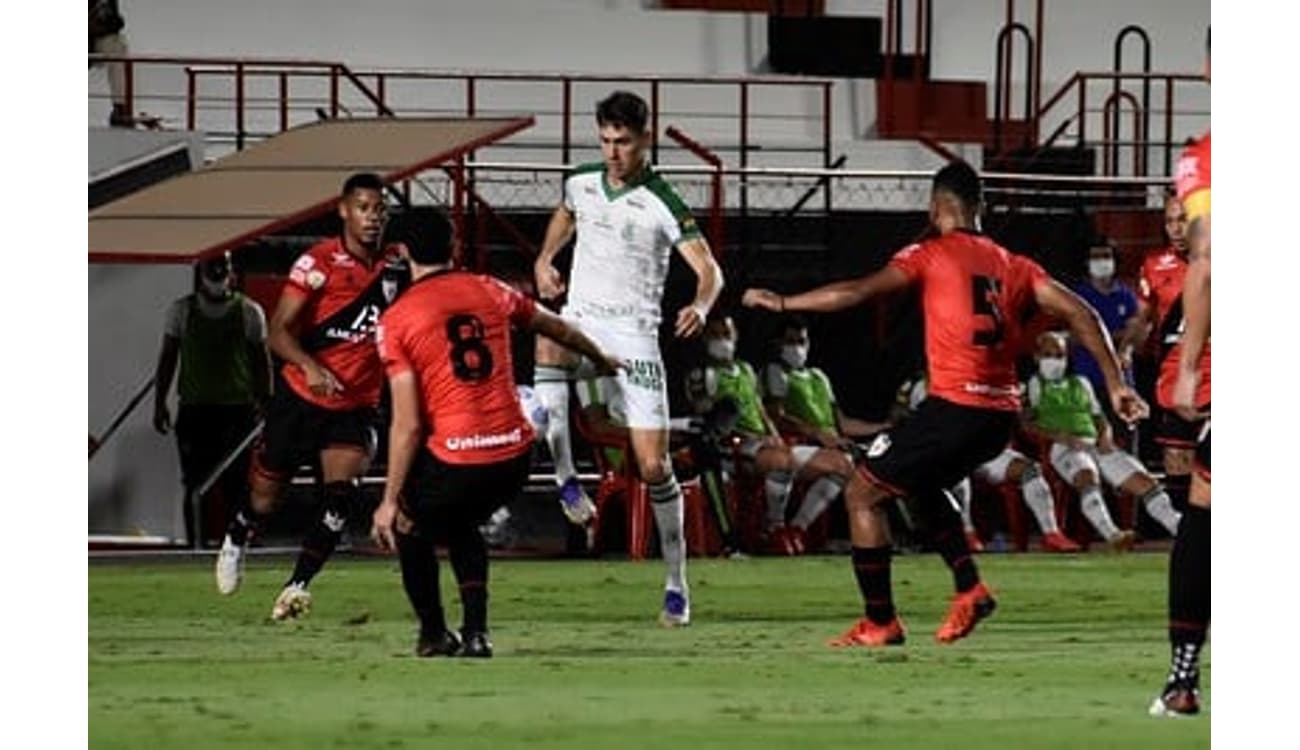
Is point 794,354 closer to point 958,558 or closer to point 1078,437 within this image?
point 1078,437

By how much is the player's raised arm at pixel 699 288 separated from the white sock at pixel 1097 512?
720 centimetres

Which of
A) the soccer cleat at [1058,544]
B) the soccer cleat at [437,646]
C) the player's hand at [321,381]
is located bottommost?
the soccer cleat at [1058,544]

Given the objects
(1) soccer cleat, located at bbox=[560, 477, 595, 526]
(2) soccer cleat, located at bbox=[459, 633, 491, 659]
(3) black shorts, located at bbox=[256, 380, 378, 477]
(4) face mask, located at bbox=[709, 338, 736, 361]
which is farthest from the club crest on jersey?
(4) face mask, located at bbox=[709, 338, 736, 361]

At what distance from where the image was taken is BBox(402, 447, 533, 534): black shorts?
39.5 ft

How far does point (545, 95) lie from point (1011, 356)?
14.1 meters

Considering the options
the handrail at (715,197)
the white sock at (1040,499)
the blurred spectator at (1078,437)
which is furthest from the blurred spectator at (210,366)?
the blurred spectator at (1078,437)

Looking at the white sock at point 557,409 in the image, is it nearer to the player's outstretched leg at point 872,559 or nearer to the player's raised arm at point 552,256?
the player's raised arm at point 552,256

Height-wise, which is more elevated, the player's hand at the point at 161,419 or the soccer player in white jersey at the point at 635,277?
the soccer player in white jersey at the point at 635,277

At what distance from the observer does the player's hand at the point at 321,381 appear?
15.0 meters

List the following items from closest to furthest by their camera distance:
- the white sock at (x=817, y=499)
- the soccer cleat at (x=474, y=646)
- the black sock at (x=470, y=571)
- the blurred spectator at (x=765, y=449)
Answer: the black sock at (x=470, y=571) < the soccer cleat at (x=474, y=646) < the blurred spectator at (x=765, y=449) < the white sock at (x=817, y=499)

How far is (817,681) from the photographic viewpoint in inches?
451

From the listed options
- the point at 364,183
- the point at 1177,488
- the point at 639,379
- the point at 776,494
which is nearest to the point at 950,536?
the point at 639,379
